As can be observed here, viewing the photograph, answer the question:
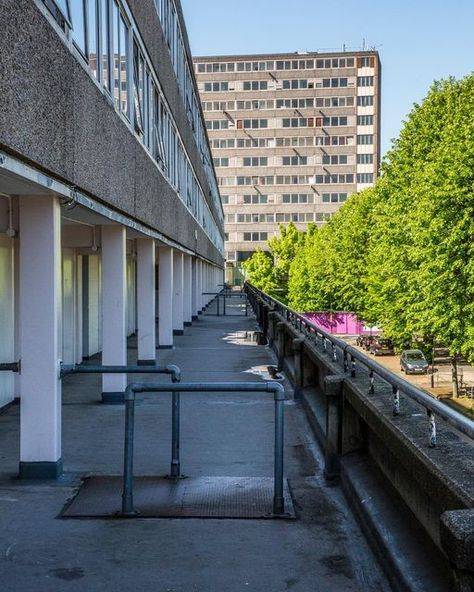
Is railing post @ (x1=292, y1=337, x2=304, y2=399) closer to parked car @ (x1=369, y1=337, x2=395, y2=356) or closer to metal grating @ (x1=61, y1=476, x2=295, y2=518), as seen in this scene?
metal grating @ (x1=61, y1=476, x2=295, y2=518)

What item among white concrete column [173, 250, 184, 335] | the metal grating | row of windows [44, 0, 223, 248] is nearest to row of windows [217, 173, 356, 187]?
white concrete column [173, 250, 184, 335]

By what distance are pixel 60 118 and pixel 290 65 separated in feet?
359

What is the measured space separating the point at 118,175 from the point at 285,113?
348ft

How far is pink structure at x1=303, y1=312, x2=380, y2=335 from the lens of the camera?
221 ft

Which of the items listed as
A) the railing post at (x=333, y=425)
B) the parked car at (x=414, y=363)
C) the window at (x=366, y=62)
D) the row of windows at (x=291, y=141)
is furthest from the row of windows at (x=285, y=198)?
the railing post at (x=333, y=425)

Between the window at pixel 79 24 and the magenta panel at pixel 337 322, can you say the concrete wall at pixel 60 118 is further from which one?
the magenta panel at pixel 337 322

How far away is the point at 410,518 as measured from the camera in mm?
4789

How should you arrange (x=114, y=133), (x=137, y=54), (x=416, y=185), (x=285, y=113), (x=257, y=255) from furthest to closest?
(x=285, y=113) < (x=257, y=255) < (x=416, y=185) < (x=137, y=54) < (x=114, y=133)

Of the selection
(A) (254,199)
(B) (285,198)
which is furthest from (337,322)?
(A) (254,199)

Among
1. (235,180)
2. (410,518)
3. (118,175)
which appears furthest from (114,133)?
(235,180)

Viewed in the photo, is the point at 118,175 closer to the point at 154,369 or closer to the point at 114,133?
the point at 114,133

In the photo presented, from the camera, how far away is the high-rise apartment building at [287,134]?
111500 mm

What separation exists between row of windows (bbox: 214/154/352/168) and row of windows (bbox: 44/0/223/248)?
313 ft

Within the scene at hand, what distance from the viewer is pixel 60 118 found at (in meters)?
6.95
